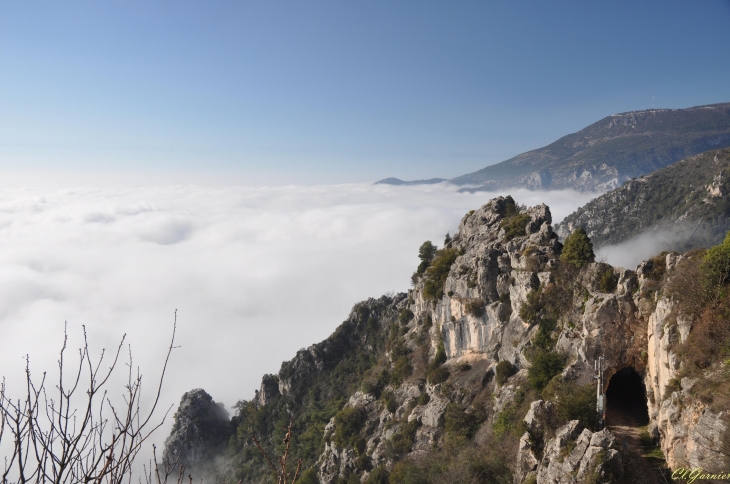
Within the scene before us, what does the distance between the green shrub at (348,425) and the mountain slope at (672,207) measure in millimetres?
59945

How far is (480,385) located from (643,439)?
41.7 feet

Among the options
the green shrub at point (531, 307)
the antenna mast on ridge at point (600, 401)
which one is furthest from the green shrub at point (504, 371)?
the antenna mast on ridge at point (600, 401)

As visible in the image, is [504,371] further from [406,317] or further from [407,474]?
[406,317]

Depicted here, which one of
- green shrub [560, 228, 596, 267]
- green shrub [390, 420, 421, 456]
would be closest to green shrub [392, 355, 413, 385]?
green shrub [390, 420, 421, 456]

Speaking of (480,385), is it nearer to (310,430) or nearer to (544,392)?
(544,392)

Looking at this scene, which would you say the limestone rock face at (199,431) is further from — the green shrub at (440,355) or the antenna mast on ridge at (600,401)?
the antenna mast on ridge at (600,401)

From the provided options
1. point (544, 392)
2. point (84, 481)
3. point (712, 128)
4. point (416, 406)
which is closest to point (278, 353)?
point (416, 406)

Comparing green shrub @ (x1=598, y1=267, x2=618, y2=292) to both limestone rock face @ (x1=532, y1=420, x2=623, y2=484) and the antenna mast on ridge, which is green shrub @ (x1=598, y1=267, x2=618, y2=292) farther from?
limestone rock face @ (x1=532, y1=420, x2=623, y2=484)

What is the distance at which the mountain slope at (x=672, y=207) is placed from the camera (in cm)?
7123

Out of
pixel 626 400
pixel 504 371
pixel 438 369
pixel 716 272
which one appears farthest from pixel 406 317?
pixel 716 272

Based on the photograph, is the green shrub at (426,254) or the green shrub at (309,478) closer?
the green shrub at (309,478)

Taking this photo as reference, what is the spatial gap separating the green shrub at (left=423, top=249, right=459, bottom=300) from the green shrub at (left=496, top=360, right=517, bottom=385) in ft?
33.5

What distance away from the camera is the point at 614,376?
21.7 meters

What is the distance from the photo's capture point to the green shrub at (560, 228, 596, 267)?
24.8 metres
